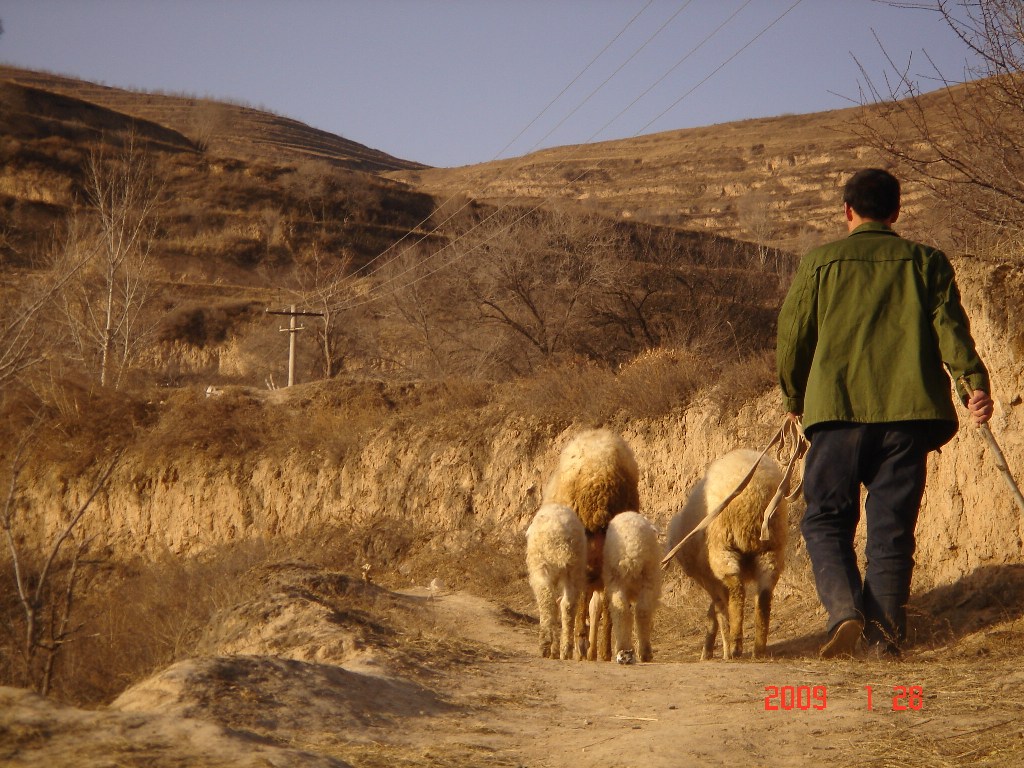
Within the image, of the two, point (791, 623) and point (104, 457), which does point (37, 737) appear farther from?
point (104, 457)

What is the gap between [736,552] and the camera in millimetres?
8797

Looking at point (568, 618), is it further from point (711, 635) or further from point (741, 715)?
point (741, 715)

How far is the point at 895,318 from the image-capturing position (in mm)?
5789

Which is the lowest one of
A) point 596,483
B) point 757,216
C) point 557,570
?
point 557,570

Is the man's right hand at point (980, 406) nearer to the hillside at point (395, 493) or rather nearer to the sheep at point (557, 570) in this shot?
the hillside at point (395, 493)

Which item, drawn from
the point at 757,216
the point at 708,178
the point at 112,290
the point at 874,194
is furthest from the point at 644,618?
the point at 708,178

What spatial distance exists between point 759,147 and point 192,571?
236 feet

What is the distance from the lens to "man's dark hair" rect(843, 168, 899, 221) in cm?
605

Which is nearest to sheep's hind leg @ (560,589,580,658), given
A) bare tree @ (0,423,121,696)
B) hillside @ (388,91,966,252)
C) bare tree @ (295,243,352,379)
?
bare tree @ (0,423,121,696)

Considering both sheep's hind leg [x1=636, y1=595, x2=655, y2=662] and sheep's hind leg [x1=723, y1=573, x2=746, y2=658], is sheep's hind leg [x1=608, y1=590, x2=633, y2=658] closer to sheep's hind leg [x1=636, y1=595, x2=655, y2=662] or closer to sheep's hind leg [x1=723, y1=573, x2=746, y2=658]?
sheep's hind leg [x1=636, y1=595, x2=655, y2=662]

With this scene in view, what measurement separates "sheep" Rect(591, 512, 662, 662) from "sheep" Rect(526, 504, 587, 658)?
0.39 meters

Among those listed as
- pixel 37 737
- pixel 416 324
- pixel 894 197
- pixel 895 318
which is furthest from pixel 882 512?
pixel 416 324
